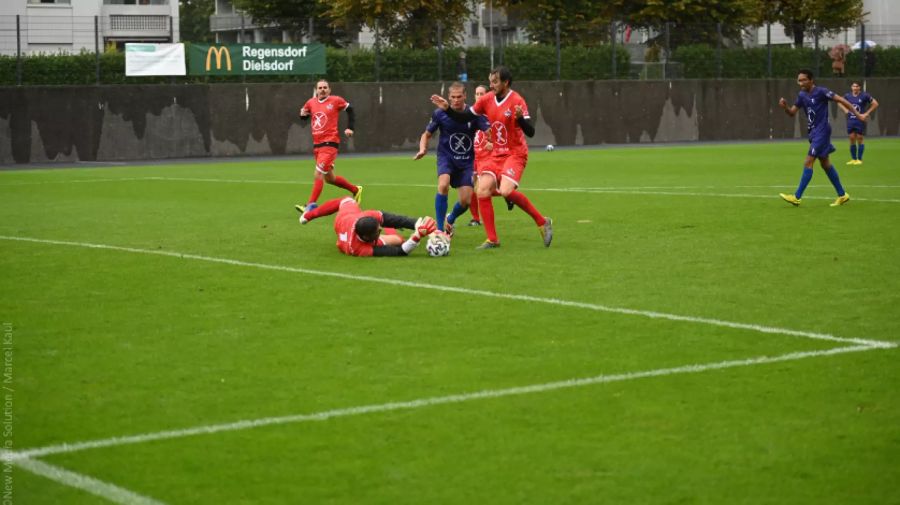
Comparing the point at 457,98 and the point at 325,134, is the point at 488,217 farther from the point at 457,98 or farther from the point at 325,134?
the point at 325,134

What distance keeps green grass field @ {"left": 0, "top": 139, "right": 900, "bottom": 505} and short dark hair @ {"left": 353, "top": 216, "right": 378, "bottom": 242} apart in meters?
0.26

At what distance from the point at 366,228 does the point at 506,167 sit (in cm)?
217

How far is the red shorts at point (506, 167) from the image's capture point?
49.6 ft

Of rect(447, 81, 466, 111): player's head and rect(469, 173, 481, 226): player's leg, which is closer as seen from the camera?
rect(447, 81, 466, 111): player's head

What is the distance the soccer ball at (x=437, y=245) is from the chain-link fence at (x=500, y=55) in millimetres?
26000

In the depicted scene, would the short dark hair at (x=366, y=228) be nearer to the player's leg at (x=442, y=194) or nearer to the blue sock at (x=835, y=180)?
the player's leg at (x=442, y=194)

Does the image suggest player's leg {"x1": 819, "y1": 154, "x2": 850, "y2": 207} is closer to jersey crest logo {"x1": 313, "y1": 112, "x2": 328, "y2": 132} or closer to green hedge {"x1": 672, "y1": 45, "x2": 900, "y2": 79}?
jersey crest logo {"x1": 313, "y1": 112, "x2": 328, "y2": 132}

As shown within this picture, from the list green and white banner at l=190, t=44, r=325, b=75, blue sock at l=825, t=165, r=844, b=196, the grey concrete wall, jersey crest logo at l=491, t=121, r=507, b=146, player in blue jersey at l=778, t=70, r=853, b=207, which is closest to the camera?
jersey crest logo at l=491, t=121, r=507, b=146

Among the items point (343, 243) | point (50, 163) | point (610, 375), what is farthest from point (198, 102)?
point (610, 375)

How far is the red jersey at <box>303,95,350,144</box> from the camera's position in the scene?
20906mm

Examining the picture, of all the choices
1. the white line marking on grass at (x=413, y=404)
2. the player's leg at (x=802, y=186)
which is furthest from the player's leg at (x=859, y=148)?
the white line marking on grass at (x=413, y=404)

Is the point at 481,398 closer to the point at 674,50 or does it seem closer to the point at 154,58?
the point at 154,58

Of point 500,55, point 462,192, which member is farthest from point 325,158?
point 500,55

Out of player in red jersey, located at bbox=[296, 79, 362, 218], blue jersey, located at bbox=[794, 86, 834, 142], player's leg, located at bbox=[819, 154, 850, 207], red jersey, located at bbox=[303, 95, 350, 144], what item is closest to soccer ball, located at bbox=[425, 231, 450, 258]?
player in red jersey, located at bbox=[296, 79, 362, 218]
